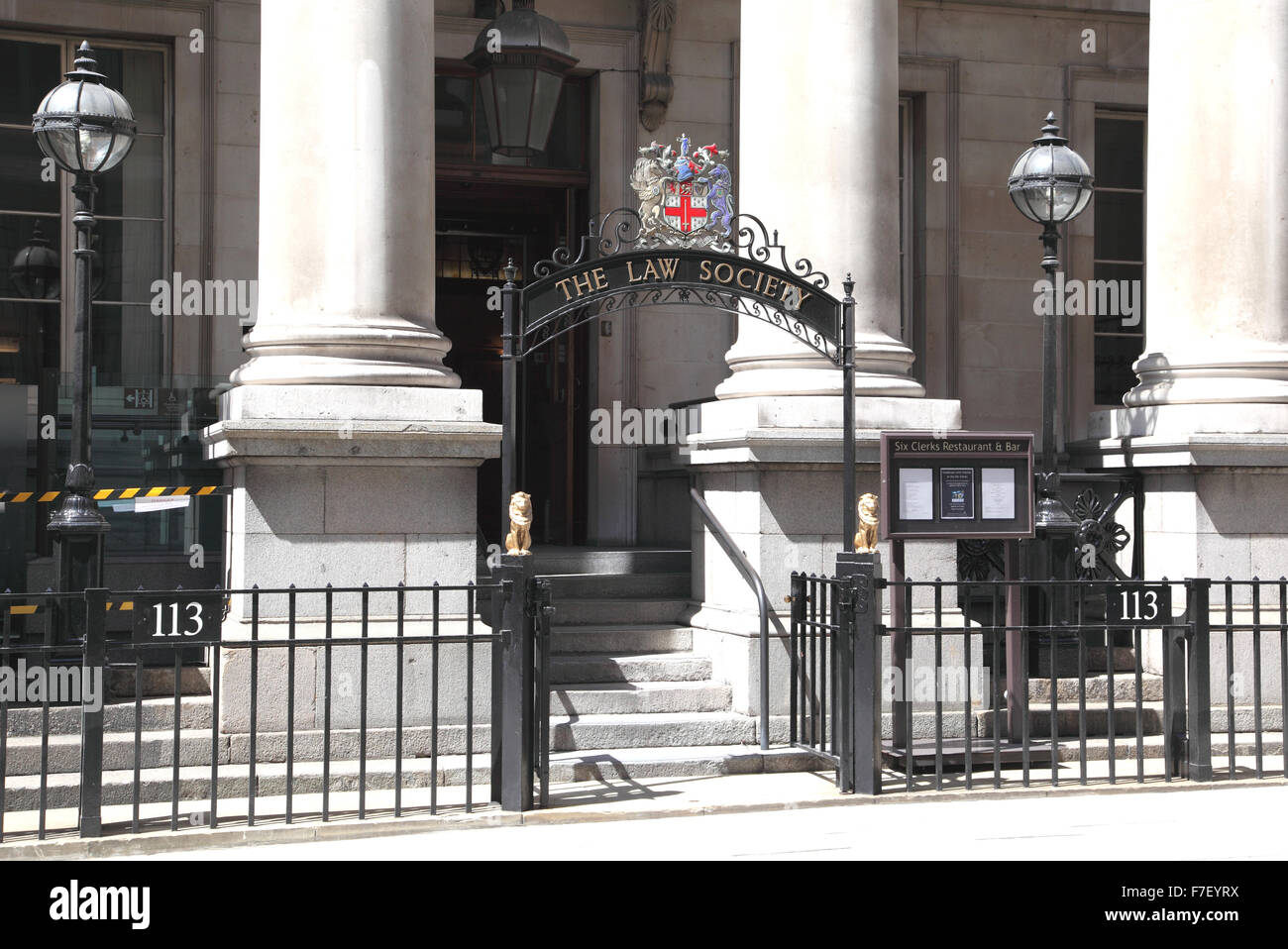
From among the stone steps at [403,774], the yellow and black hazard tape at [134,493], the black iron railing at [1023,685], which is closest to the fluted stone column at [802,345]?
the black iron railing at [1023,685]

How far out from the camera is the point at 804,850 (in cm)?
781

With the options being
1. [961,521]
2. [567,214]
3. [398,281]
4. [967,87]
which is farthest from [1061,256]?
[398,281]

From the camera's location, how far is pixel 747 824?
854 centimetres

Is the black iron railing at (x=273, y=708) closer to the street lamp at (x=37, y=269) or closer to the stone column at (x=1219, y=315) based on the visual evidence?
the street lamp at (x=37, y=269)

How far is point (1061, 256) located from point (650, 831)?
10009 mm

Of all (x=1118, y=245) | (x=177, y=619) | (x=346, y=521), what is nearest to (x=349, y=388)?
(x=346, y=521)

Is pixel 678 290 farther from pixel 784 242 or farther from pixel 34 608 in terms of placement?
pixel 34 608

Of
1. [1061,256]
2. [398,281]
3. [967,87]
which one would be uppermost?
[967,87]

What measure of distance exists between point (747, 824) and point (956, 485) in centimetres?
270

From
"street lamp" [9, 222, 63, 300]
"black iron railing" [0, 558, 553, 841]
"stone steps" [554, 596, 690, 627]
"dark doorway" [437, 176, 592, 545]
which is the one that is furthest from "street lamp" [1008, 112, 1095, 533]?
"street lamp" [9, 222, 63, 300]

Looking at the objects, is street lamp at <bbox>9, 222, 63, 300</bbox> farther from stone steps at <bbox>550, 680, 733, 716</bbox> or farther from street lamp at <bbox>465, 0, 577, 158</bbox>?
stone steps at <bbox>550, 680, 733, 716</bbox>

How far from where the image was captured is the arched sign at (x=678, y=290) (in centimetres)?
920

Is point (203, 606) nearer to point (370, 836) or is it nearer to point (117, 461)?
point (370, 836)

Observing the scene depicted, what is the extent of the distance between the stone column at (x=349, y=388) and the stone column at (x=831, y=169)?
2516 mm
